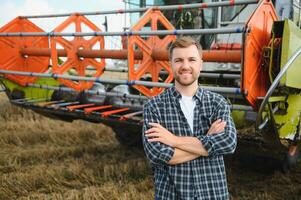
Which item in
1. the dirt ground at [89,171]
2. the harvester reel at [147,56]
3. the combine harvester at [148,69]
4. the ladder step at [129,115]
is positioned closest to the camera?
Answer: the combine harvester at [148,69]

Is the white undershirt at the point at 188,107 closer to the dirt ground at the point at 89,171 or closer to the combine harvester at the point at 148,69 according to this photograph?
the combine harvester at the point at 148,69

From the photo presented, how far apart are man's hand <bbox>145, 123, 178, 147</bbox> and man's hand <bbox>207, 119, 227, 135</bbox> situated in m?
0.15

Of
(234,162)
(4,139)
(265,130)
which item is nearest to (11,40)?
(4,139)

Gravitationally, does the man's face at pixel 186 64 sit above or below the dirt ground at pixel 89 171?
above

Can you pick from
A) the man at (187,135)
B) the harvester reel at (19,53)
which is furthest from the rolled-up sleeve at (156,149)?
the harvester reel at (19,53)

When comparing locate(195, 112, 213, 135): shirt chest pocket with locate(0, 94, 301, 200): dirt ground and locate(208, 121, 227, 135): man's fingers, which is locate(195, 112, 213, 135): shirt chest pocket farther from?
locate(0, 94, 301, 200): dirt ground

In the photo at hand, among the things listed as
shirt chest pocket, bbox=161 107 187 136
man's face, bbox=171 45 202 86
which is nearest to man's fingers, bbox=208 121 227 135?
shirt chest pocket, bbox=161 107 187 136

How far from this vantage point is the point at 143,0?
5531 mm

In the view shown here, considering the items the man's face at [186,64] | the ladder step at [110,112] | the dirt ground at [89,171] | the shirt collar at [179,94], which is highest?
the man's face at [186,64]

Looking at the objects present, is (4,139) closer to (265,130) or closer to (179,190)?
(265,130)

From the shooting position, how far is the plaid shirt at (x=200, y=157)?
5.05ft

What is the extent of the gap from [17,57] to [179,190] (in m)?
3.69

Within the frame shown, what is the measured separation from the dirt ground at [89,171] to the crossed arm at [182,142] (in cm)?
Result: 144

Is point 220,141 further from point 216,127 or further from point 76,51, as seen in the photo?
point 76,51
